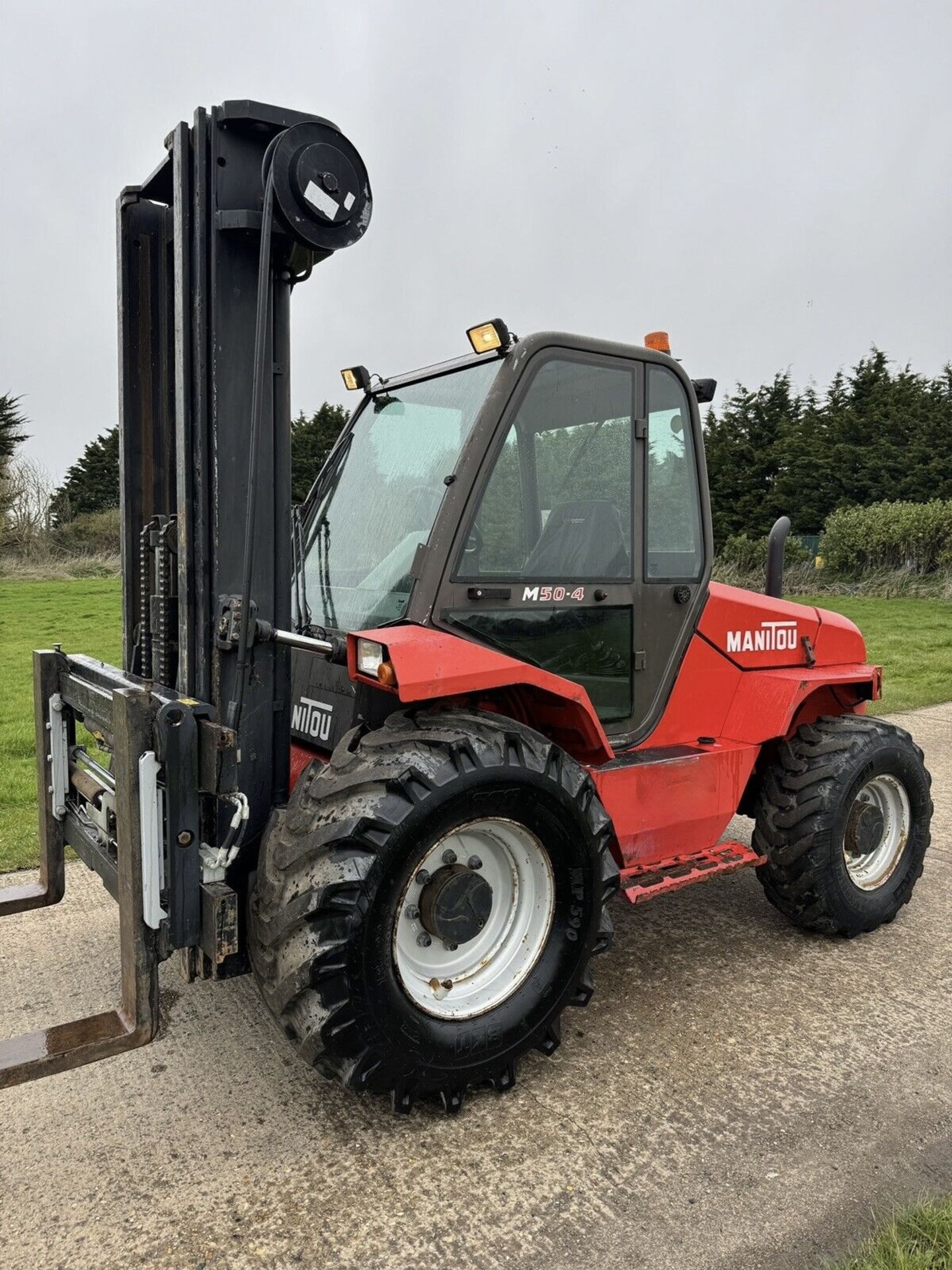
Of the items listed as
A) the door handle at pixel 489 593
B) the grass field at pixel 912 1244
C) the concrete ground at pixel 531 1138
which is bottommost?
the concrete ground at pixel 531 1138

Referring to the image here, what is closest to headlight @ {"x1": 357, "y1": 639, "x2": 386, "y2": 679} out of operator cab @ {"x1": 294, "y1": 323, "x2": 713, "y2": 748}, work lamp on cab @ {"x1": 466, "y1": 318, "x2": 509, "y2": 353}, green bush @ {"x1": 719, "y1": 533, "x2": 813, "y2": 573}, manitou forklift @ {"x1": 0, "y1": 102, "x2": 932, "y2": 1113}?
manitou forklift @ {"x1": 0, "y1": 102, "x2": 932, "y2": 1113}

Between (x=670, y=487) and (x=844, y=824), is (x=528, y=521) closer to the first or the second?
(x=670, y=487)

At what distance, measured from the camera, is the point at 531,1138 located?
2762mm

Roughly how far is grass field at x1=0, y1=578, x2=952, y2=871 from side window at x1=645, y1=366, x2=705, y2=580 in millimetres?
3755

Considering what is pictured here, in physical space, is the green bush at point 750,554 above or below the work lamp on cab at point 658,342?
below

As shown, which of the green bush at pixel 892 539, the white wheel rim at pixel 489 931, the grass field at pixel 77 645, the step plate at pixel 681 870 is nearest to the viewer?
the white wheel rim at pixel 489 931

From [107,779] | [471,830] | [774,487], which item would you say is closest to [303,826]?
[471,830]

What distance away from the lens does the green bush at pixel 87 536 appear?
1145 inches

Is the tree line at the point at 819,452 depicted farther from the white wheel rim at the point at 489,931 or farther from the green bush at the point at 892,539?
the white wheel rim at the point at 489,931

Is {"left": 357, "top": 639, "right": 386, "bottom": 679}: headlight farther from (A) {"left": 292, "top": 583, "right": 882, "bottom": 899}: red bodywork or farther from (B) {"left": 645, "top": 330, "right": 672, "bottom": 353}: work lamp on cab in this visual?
(B) {"left": 645, "top": 330, "right": 672, "bottom": 353}: work lamp on cab

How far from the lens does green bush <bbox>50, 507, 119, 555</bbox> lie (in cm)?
2909

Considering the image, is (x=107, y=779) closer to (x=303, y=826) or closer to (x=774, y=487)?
(x=303, y=826)

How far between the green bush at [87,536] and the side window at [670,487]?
1080 inches

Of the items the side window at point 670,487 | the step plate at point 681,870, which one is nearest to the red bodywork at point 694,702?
the step plate at point 681,870
